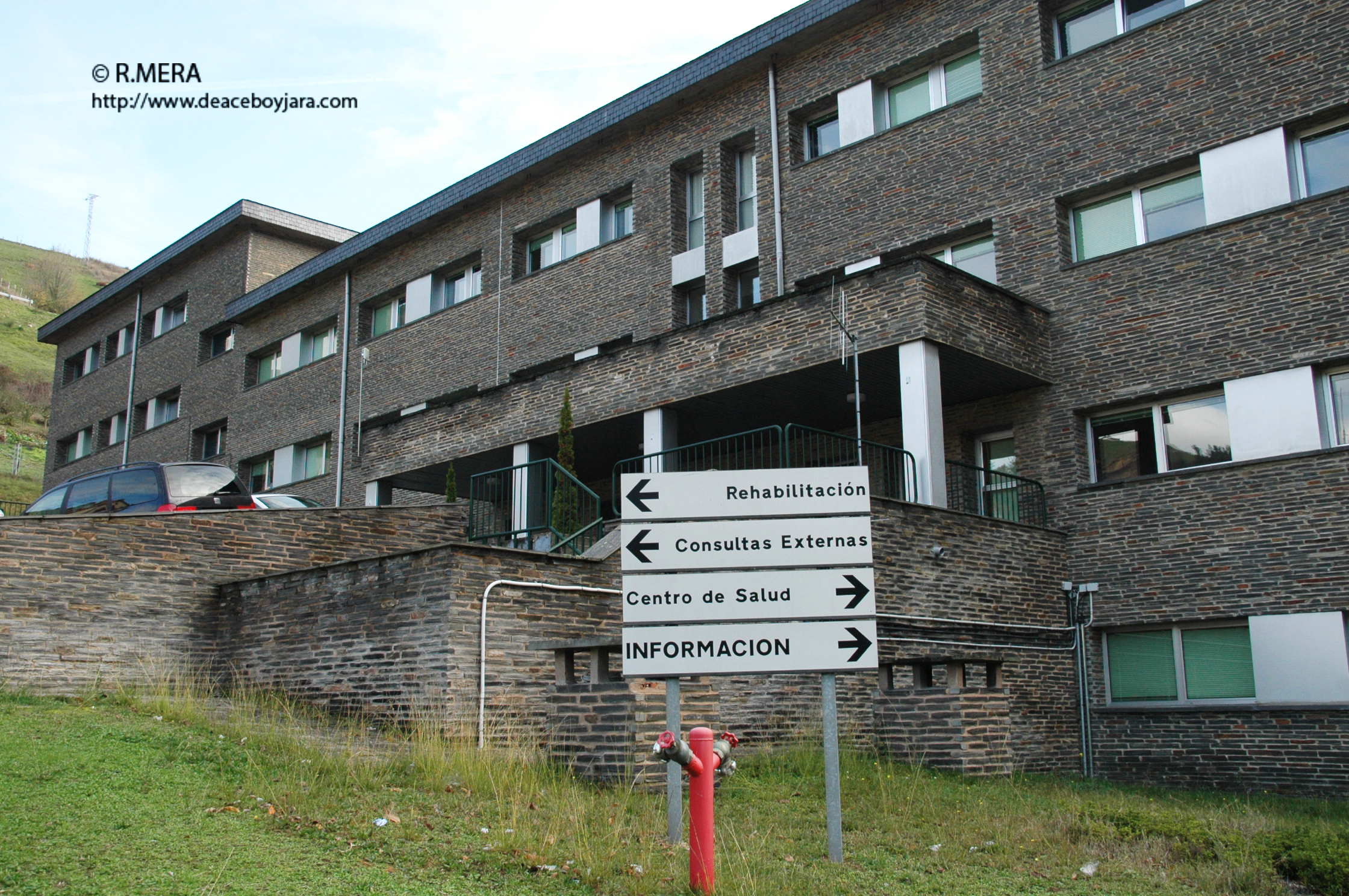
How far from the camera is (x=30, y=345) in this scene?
286 feet

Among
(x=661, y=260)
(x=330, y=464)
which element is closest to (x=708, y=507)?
(x=661, y=260)

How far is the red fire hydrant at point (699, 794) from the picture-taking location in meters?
6.01

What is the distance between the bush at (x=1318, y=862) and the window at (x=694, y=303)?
15957 mm

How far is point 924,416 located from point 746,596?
896 cm

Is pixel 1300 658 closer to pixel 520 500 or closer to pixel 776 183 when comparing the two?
pixel 520 500

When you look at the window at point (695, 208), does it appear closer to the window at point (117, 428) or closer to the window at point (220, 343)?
the window at point (220, 343)

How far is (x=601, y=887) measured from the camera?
613cm

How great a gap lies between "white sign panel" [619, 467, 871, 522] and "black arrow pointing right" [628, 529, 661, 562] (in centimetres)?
10

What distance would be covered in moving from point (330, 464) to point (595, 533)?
1642 cm

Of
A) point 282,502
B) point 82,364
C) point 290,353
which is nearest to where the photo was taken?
point 282,502

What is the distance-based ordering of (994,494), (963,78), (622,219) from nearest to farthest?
(994,494)
(963,78)
(622,219)

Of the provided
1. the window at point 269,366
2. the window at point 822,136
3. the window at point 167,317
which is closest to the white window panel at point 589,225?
the window at point 822,136

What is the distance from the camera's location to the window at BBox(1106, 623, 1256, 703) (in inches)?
589

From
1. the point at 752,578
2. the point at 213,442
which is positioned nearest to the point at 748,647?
the point at 752,578
